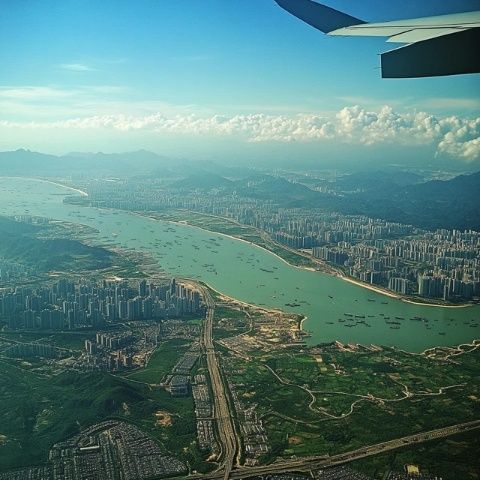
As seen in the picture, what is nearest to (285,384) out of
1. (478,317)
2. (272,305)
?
(272,305)

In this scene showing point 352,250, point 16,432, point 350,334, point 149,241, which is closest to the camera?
point 16,432

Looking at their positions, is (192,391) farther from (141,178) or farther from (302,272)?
(141,178)

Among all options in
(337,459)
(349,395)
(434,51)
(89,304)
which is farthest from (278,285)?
(434,51)

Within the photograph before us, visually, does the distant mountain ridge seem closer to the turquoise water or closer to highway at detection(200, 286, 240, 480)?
the turquoise water

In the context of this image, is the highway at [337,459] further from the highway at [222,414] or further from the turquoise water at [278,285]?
the turquoise water at [278,285]

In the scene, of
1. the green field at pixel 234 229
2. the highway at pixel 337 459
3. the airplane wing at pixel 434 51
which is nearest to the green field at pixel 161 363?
the highway at pixel 337 459

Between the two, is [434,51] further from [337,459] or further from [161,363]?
[161,363]
